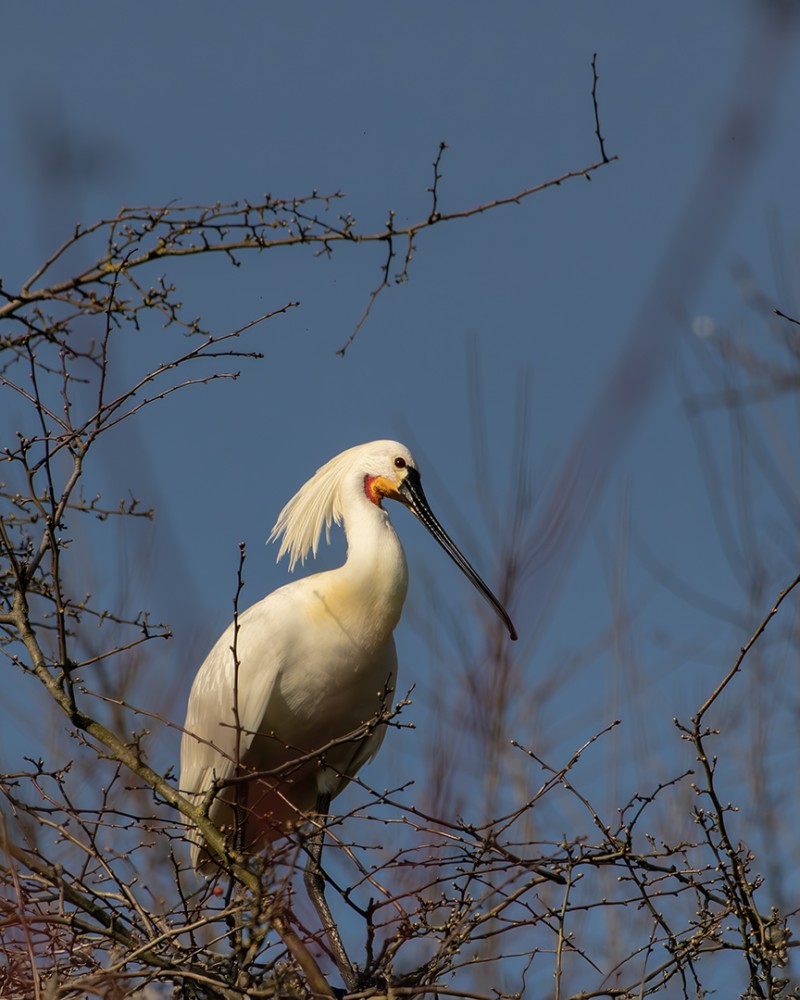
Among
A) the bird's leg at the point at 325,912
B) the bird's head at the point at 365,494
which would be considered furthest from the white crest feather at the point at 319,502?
the bird's leg at the point at 325,912

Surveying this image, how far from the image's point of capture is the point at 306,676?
5.57 meters

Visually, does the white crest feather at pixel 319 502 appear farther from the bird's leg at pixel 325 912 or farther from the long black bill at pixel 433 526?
the bird's leg at pixel 325 912

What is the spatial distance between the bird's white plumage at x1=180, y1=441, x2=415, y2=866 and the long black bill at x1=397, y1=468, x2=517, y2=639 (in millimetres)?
261

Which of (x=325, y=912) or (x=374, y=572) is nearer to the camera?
(x=325, y=912)

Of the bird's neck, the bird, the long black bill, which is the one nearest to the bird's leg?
the bird

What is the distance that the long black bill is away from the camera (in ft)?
20.6

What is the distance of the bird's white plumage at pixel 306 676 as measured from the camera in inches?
218

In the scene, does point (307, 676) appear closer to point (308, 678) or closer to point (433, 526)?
point (308, 678)

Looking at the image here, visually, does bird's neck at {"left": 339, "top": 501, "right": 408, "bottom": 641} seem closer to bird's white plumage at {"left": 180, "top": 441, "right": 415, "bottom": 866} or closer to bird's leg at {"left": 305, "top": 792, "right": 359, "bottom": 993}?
bird's white plumage at {"left": 180, "top": 441, "right": 415, "bottom": 866}

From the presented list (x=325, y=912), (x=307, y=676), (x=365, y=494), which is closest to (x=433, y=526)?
(x=365, y=494)

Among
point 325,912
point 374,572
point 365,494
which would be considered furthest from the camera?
point 365,494

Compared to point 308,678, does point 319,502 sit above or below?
above

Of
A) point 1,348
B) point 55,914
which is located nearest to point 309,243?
point 1,348

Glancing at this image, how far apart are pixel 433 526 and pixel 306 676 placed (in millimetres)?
1179
